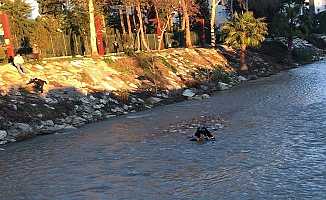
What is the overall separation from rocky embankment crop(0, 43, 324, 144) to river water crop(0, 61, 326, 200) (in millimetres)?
1937

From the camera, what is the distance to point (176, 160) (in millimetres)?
→ 17656

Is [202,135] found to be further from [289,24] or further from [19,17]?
[289,24]

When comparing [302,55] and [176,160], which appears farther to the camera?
[302,55]

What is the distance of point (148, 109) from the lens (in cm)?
3166

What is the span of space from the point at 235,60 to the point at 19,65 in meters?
26.9

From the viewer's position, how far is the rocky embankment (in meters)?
26.8

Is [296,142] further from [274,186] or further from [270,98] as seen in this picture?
[270,98]

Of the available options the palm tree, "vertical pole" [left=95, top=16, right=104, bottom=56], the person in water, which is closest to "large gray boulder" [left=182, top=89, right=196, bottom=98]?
"vertical pole" [left=95, top=16, right=104, bottom=56]

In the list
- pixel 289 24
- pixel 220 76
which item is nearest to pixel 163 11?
pixel 289 24

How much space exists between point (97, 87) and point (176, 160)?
55.0 feet

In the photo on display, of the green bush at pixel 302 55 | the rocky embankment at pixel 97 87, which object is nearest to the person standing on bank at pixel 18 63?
the rocky embankment at pixel 97 87

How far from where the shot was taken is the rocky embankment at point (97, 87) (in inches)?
1053

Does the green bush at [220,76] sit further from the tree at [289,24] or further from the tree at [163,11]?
the tree at [289,24]

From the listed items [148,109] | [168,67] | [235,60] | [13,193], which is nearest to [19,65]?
[148,109]
